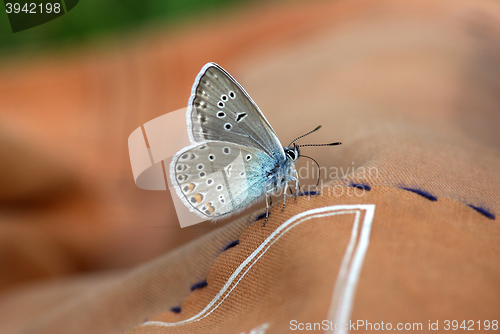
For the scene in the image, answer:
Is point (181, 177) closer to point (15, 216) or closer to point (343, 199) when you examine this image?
point (343, 199)

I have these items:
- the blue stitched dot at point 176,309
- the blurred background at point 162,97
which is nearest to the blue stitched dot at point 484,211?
the blurred background at point 162,97

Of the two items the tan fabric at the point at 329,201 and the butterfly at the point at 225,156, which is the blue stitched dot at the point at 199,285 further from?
the butterfly at the point at 225,156

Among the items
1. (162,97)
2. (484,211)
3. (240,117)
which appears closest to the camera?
(484,211)

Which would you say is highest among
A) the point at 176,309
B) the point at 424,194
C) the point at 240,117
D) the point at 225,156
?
the point at 240,117

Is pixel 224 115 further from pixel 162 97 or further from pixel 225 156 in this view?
pixel 162 97

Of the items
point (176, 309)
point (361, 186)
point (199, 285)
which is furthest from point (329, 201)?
point (176, 309)

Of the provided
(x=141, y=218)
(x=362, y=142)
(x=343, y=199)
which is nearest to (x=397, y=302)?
(x=343, y=199)

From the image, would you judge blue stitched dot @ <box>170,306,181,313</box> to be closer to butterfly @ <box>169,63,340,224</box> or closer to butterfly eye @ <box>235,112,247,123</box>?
butterfly @ <box>169,63,340,224</box>

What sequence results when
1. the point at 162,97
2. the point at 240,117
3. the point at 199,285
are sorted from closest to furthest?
the point at 199,285 < the point at 240,117 < the point at 162,97
